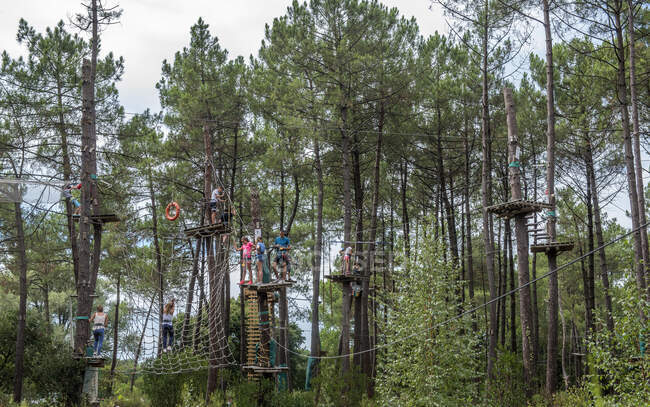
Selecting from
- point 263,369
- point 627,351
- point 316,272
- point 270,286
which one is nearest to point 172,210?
point 270,286

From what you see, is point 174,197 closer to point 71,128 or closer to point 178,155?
point 178,155

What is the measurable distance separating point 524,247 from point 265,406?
6909 millimetres

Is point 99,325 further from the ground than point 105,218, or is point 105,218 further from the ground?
point 105,218

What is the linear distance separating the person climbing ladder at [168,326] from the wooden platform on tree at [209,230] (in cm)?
156

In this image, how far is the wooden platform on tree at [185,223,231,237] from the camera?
12.7 meters

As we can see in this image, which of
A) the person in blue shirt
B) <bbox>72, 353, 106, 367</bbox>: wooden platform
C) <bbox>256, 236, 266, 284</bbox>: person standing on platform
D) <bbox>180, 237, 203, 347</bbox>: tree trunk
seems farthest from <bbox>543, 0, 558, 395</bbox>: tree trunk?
<bbox>72, 353, 106, 367</bbox>: wooden platform

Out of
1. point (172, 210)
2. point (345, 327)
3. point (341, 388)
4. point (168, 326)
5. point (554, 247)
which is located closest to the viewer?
point (554, 247)

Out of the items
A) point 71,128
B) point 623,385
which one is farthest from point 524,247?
point 71,128

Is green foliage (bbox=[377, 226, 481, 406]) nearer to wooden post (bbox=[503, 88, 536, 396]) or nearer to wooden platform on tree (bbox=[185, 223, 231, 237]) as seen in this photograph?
wooden post (bbox=[503, 88, 536, 396])

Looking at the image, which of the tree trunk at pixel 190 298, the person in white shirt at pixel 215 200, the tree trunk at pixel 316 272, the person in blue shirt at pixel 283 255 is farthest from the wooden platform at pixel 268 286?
the tree trunk at pixel 316 272

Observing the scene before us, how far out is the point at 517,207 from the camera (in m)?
11.2

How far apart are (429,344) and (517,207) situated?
10.5 ft

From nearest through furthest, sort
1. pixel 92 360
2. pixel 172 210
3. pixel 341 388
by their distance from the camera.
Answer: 1. pixel 92 360
2. pixel 172 210
3. pixel 341 388

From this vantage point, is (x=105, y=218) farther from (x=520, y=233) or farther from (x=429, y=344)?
(x=520, y=233)
